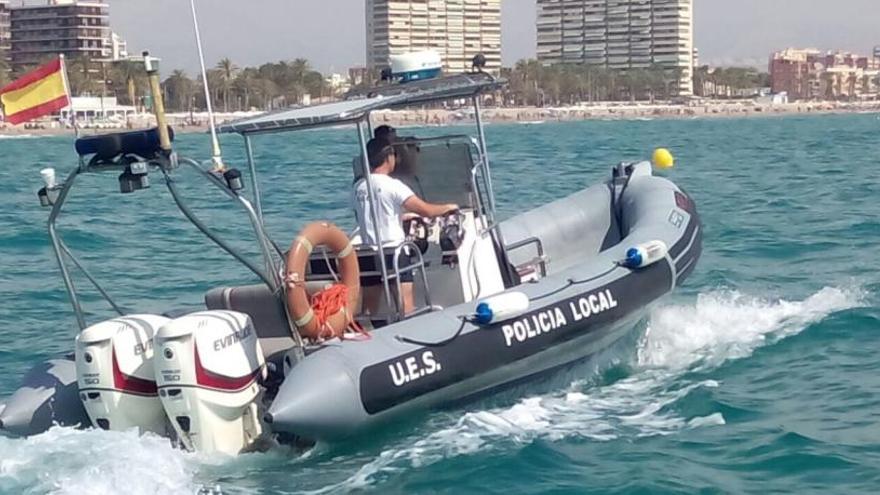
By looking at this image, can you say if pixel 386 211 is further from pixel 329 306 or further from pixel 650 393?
pixel 650 393

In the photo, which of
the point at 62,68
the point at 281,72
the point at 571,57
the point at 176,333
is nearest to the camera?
the point at 176,333

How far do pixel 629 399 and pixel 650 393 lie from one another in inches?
8.7

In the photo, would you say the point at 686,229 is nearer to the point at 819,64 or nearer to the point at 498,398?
the point at 498,398

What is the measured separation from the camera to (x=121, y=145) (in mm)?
7371

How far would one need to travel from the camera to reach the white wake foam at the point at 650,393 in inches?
306

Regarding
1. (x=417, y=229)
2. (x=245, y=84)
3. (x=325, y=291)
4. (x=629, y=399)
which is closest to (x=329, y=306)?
(x=325, y=291)

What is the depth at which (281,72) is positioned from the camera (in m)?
117

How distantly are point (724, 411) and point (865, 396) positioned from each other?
0.93 metres

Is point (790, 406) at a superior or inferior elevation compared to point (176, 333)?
inferior

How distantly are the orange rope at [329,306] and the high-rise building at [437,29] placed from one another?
224 inches

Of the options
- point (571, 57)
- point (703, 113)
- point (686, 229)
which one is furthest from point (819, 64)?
point (686, 229)

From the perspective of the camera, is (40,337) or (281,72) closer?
(40,337)

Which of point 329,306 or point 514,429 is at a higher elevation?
point 329,306

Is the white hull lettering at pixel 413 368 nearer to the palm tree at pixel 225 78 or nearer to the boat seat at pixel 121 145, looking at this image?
the boat seat at pixel 121 145
